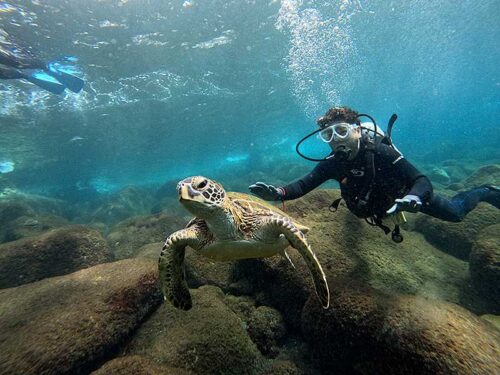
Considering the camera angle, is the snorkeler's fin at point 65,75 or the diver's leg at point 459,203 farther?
the snorkeler's fin at point 65,75

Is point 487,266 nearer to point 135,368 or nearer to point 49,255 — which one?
point 135,368

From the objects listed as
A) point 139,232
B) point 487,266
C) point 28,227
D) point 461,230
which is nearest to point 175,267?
point 487,266

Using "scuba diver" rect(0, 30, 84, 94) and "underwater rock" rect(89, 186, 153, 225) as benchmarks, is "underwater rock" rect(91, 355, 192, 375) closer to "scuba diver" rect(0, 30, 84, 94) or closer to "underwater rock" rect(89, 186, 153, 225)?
"scuba diver" rect(0, 30, 84, 94)

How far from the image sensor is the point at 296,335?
389cm

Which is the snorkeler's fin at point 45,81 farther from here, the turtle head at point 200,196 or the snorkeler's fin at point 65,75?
the turtle head at point 200,196

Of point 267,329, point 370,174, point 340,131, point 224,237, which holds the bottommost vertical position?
point 267,329

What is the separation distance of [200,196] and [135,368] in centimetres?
193

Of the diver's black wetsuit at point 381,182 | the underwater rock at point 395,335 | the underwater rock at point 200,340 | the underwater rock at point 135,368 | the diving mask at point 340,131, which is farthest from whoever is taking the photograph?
the diving mask at point 340,131

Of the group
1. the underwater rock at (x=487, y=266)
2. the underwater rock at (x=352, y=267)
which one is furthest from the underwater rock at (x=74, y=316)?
the underwater rock at (x=487, y=266)

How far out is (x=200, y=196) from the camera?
2.63 metres

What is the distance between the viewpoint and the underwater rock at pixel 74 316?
115 inches

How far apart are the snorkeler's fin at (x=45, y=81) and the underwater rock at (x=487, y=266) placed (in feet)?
57.7

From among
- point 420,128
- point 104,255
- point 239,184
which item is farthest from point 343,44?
point 420,128

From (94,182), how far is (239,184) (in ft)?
111
